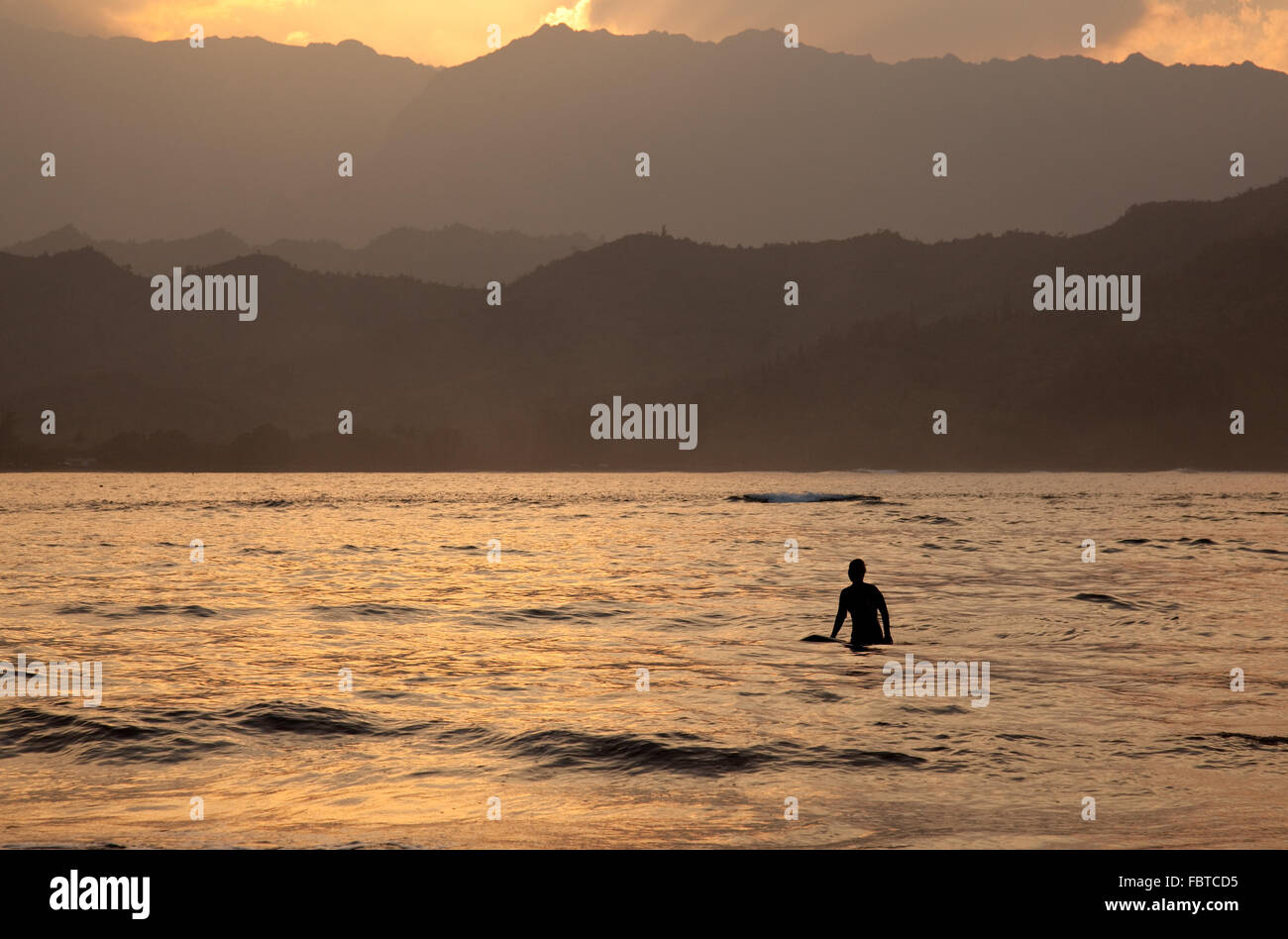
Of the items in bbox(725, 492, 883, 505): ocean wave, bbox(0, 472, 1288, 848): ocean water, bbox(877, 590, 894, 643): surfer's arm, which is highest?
bbox(725, 492, 883, 505): ocean wave

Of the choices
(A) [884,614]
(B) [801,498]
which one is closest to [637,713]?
(A) [884,614]

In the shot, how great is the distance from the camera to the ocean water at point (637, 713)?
43.7ft

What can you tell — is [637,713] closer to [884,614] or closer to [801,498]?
[884,614]

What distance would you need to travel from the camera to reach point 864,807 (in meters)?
13.9

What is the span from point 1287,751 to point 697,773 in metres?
8.59

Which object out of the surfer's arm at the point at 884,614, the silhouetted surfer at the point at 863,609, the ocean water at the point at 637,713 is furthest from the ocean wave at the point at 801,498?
the surfer's arm at the point at 884,614

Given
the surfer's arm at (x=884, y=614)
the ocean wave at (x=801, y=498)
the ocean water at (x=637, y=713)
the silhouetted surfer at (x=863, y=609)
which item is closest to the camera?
the ocean water at (x=637, y=713)

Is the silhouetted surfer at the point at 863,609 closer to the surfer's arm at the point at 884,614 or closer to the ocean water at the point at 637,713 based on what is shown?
the surfer's arm at the point at 884,614

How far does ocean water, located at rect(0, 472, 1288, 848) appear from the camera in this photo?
43.7 feet

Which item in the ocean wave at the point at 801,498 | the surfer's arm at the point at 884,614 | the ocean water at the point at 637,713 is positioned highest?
the ocean wave at the point at 801,498

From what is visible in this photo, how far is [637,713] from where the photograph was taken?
20.3m

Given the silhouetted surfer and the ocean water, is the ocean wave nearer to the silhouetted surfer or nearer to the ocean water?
the ocean water

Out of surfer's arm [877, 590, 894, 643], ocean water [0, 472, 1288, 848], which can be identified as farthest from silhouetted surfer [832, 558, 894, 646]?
ocean water [0, 472, 1288, 848]
